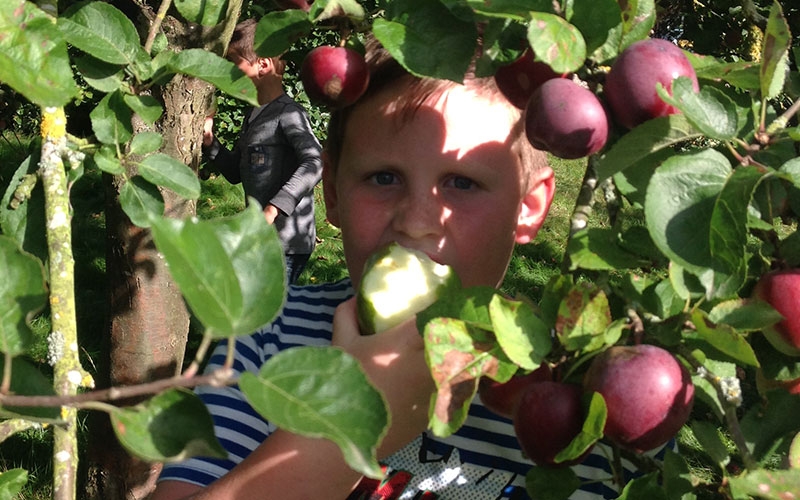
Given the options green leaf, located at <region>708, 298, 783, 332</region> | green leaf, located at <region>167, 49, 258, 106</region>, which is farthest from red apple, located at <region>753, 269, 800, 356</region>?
green leaf, located at <region>167, 49, 258, 106</region>

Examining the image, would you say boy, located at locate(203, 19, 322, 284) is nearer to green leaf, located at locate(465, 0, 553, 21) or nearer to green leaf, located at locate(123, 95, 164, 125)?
green leaf, located at locate(123, 95, 164, 125)

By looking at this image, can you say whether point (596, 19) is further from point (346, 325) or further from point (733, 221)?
point (346, 325)

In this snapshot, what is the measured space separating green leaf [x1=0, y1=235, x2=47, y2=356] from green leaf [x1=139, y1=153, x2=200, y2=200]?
0.56m

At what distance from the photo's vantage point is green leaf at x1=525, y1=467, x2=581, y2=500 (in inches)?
28.8

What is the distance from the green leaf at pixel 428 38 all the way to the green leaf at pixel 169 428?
1.22 feet

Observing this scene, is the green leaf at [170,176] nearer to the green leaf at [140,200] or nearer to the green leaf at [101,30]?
the green leaf at [140,200]

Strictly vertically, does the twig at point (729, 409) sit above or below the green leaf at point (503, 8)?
below

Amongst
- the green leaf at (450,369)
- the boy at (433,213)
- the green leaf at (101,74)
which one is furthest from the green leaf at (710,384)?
the green leaf at (101,74)

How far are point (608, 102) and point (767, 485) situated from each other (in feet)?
1.14

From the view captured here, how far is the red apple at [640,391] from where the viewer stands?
1.94 ft

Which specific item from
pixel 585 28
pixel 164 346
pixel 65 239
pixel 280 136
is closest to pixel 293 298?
pixel 164 346

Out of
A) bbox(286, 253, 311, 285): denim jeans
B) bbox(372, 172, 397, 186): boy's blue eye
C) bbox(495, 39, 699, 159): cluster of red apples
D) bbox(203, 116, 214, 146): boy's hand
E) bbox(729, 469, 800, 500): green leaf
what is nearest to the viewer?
bbox(729, 469, 800, 500): green leaf

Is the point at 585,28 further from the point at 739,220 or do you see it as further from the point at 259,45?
the point at 259,45

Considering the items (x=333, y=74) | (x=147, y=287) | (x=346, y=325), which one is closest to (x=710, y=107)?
A: (x=333, y=74)
